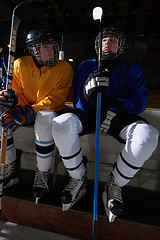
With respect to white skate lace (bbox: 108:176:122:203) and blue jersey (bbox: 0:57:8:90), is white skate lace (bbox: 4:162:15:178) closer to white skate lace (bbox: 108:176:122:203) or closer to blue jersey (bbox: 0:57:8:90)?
blue jersey (bbox: 0:57:8:90)

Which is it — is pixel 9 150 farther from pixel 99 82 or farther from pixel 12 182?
pixel 99 82

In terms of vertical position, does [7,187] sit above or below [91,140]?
below

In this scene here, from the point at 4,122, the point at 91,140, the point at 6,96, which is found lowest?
the point at 91,140

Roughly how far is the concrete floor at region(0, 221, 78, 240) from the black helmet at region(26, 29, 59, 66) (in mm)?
1038

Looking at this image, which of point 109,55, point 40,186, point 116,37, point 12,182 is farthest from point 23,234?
point 116,37

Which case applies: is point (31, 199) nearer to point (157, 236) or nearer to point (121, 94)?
point (157, 236)

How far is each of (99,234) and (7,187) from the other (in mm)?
657

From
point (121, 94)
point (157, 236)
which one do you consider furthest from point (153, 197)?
point (121, 94)

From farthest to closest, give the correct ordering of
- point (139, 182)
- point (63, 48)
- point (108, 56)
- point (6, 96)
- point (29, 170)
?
point (63, 48)
point (29, 170)
point (139, 182)
point (108, 56)
point (6, 96)

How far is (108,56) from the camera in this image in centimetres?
117

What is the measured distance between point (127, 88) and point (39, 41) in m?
0.65

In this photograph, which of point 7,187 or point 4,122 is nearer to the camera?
point 4,122

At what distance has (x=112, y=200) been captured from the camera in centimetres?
94

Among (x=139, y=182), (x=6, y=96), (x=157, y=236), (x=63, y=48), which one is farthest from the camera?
(x=63, y=48)
